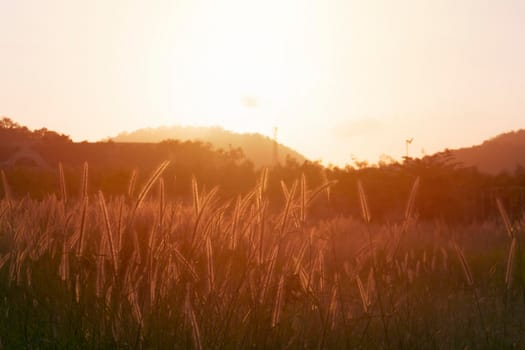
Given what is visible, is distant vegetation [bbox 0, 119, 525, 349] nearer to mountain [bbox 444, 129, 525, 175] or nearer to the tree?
the tree

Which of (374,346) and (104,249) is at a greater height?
(104,249)

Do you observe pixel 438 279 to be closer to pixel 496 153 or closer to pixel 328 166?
pixel 328 166

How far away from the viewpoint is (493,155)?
214 feet

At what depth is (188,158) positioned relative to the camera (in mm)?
36625

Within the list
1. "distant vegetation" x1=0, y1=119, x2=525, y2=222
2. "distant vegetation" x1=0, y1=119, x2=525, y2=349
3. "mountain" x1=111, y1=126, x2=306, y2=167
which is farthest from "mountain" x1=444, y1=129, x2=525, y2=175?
"mountain" x1=111, y1=126, x2=306, y2=167

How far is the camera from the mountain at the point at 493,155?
63.1 metres

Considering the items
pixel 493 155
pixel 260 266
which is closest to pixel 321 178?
pixel 260 266

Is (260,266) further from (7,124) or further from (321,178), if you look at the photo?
(7,124)

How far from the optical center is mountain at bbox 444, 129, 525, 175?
6312 cm

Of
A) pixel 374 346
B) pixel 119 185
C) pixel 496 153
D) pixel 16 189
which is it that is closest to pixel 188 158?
pixel 119 185

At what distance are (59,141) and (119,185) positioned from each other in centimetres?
1671

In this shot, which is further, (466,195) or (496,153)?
(496,153)

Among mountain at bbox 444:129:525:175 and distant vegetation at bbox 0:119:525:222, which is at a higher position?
mountain at bbox 444:129:525:175

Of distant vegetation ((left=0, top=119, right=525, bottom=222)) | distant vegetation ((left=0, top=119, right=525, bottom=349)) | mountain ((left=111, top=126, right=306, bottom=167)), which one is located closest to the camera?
distant vegetation ((left=0, top=119, right=525, bottom=349))
